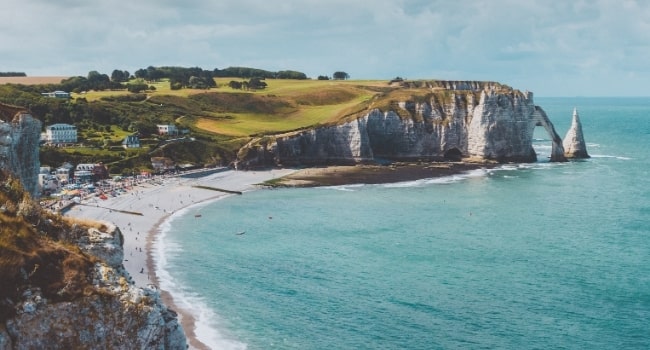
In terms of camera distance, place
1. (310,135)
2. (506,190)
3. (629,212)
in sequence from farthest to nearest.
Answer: (310,135), (506,190), (629,212)

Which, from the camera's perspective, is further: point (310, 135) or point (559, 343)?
point (310, 135)

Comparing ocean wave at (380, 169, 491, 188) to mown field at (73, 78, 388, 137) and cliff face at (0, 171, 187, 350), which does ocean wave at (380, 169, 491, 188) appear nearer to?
mown field at (73, 78, 388, 137)

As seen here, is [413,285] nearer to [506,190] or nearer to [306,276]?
[306,276]

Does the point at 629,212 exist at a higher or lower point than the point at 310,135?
lower

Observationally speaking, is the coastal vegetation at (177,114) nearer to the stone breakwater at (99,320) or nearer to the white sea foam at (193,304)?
the white sea foam at (193,304)

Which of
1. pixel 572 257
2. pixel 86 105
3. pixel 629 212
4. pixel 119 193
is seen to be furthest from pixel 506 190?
pixel 86 105

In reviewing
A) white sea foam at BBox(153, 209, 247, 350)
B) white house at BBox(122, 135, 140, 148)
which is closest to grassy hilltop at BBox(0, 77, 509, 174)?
white house at BBox(122, 135, 140, 148)

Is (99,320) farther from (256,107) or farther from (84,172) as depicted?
(256,107)
